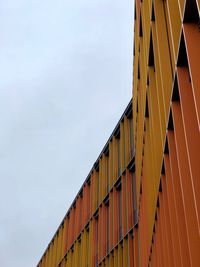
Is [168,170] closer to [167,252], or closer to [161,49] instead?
[167,252]

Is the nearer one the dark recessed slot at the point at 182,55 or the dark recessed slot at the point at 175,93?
the dark recessed slot at the point at 182,55

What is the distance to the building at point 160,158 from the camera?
5512mm

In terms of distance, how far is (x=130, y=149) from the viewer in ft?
72.7

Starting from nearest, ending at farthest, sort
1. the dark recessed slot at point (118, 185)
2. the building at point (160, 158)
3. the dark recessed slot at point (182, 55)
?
the building at point (160, 158), the dark recessed slot at point (182, 55), the dark recessed slot at point (118, 185)

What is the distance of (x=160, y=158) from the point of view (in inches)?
342

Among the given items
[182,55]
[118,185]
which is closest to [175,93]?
[182,55]

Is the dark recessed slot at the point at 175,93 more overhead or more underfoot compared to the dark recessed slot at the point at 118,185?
more underfoot

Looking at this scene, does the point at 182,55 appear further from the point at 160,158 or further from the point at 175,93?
the point at 160,158

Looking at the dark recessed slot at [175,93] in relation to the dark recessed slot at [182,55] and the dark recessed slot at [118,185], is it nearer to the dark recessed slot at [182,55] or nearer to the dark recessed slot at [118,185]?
the dark recessed slot at [182,55]

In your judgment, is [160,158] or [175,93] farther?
[160,158]

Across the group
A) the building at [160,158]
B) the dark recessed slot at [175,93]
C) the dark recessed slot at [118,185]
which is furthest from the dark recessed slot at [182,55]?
the dark recessed slot at [118,185]

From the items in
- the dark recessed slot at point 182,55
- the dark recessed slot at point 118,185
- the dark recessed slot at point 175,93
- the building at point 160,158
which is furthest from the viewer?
the dark recessed slot at point 118,185

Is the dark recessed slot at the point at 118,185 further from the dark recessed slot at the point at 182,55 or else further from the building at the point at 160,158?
the dark recessed slot at the point at 182,55

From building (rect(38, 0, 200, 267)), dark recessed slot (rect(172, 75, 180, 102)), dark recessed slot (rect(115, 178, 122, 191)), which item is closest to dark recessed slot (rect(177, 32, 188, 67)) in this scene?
building (rect(38, 0, 200, 267))
